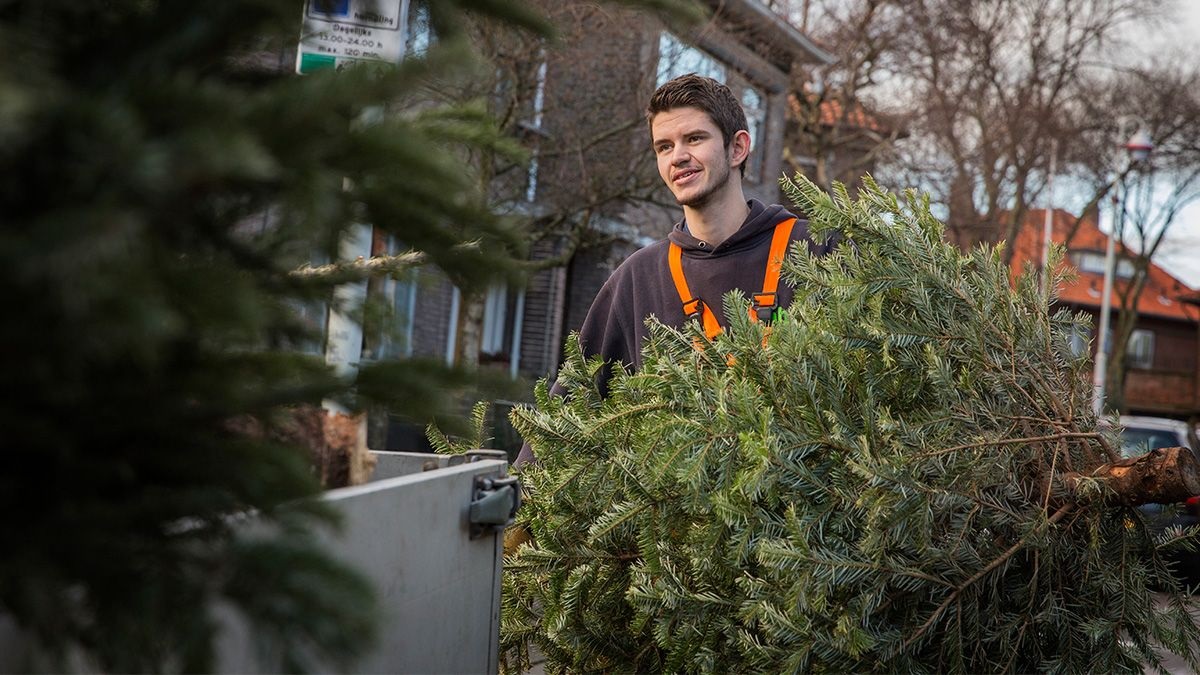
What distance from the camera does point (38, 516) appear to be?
1.08 m

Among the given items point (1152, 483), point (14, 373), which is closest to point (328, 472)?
point (14, 373)

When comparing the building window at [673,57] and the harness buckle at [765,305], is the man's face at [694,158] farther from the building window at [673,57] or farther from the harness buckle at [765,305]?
the building window at [673,57]

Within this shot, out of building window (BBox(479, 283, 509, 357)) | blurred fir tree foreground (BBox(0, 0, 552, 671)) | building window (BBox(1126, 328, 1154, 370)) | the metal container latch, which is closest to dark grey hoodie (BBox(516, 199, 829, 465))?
the metal container latch

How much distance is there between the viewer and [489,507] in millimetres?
2344

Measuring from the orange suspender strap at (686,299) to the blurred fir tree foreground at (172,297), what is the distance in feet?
8.87

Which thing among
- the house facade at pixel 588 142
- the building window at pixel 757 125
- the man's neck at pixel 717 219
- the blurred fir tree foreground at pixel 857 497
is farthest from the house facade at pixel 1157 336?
the blurred fir tree foreground at pixel 857 497

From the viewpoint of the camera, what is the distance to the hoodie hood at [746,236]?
14.4 feet

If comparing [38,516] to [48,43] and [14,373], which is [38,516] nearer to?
[14,373]

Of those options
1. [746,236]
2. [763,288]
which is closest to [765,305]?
[763,288]

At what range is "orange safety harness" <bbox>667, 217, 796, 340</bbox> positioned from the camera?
13.0ft

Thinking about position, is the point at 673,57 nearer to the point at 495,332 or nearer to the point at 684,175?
the point at 495,332

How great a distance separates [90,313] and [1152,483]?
2.23 metres

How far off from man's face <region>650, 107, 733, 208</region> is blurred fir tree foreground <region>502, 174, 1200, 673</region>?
4.64 feet

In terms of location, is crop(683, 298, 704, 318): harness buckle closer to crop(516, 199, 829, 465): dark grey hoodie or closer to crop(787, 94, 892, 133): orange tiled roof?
crop(516, 199, 829, 465): dark grey hoodie
